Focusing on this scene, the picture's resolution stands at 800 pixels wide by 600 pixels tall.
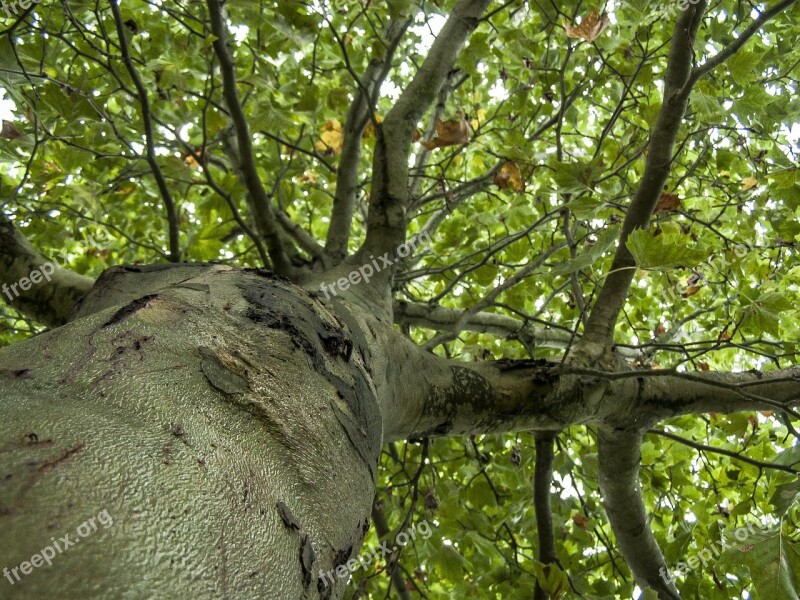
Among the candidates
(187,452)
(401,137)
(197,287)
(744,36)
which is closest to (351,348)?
(197,287)

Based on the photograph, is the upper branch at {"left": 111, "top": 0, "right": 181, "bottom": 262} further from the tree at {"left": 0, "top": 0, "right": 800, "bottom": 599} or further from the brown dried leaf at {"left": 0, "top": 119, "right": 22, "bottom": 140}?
the brown dried leaf at {"left": 0, "top": 119, "right": 22, "bottom": 140}

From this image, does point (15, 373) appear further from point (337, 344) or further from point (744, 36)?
point (744, 36)

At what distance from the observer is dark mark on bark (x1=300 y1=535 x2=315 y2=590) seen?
614 millimetres

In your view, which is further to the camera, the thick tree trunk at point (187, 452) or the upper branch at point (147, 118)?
the upper branch at point (147, 118)

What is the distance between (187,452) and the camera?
0.57 metres

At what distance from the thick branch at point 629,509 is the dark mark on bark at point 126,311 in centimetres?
136

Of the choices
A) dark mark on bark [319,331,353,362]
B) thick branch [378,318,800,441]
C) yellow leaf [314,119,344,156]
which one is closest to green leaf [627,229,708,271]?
thick branch [378,318,800,441]

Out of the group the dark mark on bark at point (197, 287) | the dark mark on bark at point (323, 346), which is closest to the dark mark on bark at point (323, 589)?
the dark mark on bark at point (323, 346)

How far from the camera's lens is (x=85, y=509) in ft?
1.55

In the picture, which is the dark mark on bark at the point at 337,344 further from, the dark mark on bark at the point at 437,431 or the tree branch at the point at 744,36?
the tree branch at the point at 744,36

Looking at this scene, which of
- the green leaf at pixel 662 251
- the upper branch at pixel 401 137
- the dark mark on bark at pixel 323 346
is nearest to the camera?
the dark mark on bark at pixel 323 346

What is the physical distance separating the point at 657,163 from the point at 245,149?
1.19 metres

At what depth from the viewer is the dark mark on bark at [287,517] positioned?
2.04 feet

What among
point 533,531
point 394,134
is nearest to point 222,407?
point 394,134
